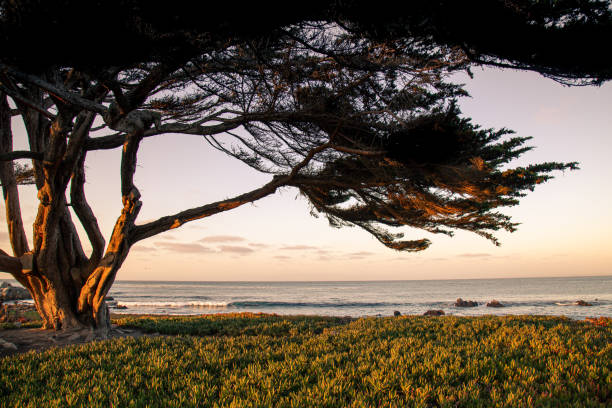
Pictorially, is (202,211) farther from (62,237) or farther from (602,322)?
(602,322)

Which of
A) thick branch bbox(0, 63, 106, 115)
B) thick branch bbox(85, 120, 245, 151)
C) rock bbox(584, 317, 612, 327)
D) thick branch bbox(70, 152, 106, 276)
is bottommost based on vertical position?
rock bbox(584, 317, 612, 327)

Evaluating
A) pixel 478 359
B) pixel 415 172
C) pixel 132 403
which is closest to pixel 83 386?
pixel 132 403

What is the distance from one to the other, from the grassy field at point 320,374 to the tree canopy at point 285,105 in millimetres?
3021

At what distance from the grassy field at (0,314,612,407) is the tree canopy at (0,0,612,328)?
9.91ft

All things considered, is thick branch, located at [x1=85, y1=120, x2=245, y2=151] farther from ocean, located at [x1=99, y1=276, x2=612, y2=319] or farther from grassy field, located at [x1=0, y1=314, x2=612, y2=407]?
ocean, located at [x1=99, y1=276, x2=612, y2=319]

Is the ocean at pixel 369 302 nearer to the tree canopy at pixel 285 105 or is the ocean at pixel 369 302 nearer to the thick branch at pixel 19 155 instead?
the tree canopy at pixel 285 105

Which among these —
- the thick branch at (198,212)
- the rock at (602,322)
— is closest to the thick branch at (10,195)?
the thick branch at (198,212)

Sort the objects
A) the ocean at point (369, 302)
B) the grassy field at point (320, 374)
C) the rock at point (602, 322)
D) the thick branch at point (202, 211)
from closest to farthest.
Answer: the grassy field at point (320, 374)
the thick branch at point (202, 211)
the rock at point (602, 322)
the ocean at point (369, 302)

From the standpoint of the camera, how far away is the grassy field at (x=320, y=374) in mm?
3326

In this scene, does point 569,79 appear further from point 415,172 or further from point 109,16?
point 109,16

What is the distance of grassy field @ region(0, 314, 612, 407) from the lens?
10.9 ft

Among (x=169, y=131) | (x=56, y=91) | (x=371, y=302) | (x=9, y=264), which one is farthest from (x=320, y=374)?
(x=371, y=302)

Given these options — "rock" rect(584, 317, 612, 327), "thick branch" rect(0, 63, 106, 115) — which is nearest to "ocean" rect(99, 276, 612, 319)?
"rock" rect(584, 317, 612, 327)

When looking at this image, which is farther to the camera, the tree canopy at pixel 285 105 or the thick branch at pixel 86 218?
the thick branch at pixel 86 218
